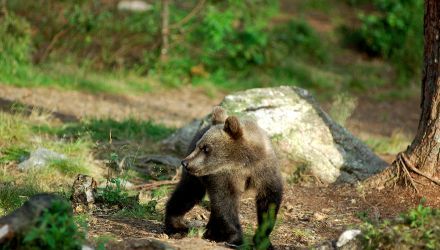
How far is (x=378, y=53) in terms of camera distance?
56.7 ft

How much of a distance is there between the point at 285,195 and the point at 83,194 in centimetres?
214

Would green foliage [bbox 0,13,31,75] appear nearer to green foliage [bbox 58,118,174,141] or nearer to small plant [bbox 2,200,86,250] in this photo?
green foliage [bbox 58,118,174,141]

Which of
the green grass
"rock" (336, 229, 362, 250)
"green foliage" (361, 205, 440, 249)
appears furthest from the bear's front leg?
the green grass

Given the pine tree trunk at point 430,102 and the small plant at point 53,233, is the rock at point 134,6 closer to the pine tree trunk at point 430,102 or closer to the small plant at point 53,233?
the pine tree trunk at point 430,102

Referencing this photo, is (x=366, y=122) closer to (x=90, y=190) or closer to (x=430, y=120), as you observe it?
(x=430, y=120)

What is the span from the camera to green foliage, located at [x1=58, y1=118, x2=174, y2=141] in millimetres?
10086

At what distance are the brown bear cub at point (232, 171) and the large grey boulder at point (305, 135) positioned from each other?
2.27 metres

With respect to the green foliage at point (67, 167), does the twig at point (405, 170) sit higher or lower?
higher

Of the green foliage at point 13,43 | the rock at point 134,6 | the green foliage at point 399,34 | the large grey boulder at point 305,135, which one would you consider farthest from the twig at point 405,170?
the green foliage at point 399,34

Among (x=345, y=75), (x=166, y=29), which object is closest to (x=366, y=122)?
(x=345, y=75)

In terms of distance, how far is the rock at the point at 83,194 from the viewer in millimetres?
7109

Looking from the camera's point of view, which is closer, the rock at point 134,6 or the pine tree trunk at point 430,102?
the pine tree trunk at point 430,102

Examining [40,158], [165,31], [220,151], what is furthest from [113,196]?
[165,31]

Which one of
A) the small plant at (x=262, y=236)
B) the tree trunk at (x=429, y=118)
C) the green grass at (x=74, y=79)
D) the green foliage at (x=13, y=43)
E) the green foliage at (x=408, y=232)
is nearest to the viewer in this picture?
the green foliage at (x=408, y=232)
